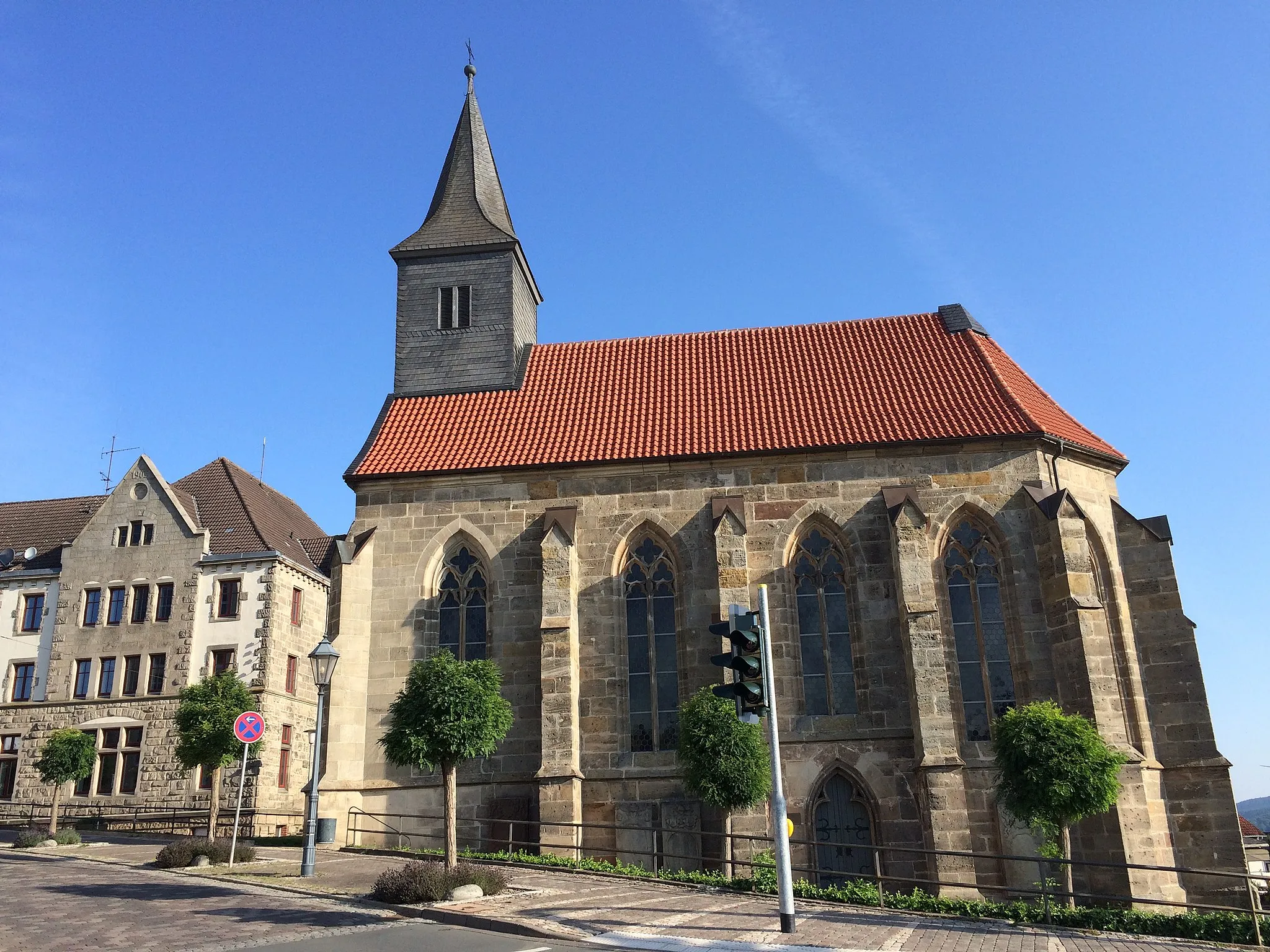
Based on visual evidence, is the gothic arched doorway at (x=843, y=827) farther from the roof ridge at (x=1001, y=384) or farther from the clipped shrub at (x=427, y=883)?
the roof ridge at (x=1001, y=384)

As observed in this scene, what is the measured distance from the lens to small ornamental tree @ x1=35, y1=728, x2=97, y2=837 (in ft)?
85.0

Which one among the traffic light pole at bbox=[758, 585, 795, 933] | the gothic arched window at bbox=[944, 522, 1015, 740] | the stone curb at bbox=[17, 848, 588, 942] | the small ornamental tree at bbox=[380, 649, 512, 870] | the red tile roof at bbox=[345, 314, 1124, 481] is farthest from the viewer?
the red tile roof at bbox=[345, 314, 1124, 481]

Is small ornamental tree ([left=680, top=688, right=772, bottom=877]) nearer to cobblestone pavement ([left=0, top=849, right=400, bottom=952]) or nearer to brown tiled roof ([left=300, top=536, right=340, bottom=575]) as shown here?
cobblestone pavement ([left=0, top=849, right=400, bottom=952])

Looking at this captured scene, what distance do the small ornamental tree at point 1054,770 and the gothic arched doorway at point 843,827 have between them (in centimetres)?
389

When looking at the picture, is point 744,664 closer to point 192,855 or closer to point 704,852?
point 704,852

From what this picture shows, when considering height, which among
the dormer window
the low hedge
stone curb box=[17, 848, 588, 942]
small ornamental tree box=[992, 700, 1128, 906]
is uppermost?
the dormer window

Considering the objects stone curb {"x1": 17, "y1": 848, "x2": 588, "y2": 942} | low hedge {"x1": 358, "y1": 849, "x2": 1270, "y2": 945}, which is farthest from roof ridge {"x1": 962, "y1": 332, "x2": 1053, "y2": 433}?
stone curb {"x1": 17, "y1": 848, "x2": 588, "y2": 942}

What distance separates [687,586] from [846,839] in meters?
6.25

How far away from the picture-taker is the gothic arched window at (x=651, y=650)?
21.3 meters

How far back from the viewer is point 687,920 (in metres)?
13.3

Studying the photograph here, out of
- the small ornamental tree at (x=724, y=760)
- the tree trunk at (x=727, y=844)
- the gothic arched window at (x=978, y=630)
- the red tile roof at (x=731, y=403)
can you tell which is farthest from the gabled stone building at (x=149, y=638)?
the gothic arched window at (x=978, y=630)

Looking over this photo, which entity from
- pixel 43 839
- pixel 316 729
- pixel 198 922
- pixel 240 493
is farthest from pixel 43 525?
pixel 198 922

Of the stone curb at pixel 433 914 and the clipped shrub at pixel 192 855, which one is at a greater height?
the clipped shrub at pixel 192 855

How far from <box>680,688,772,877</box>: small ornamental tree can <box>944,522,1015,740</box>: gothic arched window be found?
204 inches
